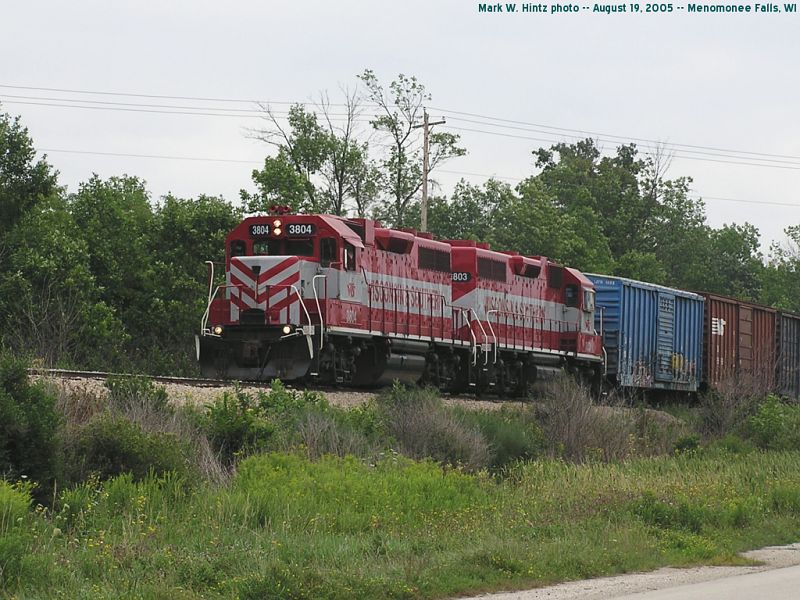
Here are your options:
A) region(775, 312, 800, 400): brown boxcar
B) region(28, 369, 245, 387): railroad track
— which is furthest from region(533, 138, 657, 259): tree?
region(28, 369, 245, 387): railroad track

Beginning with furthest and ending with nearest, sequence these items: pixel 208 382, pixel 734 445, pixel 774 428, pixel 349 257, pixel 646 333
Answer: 1. pixel 646 333
2. pixel 774 428
3. pixel 734 445
4. pixel 349 257
5. pixel 208 382

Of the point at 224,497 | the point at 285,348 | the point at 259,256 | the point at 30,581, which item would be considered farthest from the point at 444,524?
the point at 259,256

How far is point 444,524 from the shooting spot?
49.6ft

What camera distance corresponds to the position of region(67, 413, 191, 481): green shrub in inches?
617

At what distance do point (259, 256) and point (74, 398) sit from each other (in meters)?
7.45

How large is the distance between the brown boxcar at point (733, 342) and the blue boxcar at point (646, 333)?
39.0 inches

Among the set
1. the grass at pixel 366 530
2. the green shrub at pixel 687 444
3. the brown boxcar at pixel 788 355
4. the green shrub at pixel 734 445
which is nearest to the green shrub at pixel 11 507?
the grass at pixel 366 530

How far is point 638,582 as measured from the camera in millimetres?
12445

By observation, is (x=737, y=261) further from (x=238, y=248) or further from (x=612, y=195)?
(x=238, y=248)

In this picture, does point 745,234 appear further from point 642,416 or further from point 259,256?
point 259,256

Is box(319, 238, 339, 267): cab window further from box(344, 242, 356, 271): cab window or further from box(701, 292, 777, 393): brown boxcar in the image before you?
box(701, 292, 777, 393): brown boxcar

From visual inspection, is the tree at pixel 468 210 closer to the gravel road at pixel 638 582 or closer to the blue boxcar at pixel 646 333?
the blue boxcar at pixel 646 333

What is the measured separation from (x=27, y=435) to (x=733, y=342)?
28658mm

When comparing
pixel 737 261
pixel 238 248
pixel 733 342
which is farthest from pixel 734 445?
pixel 737 261
